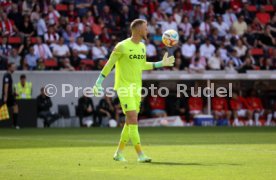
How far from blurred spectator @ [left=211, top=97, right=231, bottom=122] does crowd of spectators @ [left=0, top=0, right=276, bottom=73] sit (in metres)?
1.31

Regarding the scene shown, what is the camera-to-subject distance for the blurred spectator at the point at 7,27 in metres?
30.1

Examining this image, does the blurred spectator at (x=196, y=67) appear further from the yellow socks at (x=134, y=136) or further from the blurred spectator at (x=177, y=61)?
the yellow socks at (x=134, y=136)

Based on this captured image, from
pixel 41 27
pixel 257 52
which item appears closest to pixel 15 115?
pixel 41 27

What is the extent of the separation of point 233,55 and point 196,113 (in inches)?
132

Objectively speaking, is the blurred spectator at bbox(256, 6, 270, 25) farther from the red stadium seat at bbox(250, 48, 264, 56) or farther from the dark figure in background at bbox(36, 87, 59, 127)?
the dark figure in background at bbox(36, 87, 59, 127)

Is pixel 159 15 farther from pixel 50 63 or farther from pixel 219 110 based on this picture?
pixel 50 63

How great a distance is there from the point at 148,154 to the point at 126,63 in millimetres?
2211

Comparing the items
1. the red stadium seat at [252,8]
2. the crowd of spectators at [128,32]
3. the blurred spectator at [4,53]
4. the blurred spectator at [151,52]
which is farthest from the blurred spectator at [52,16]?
the red stadium seat at [252,8]

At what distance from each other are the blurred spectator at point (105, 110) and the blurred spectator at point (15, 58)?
353 centimetres

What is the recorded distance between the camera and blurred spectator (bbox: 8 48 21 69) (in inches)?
1151

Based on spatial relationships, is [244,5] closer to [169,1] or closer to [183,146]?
[169,1]

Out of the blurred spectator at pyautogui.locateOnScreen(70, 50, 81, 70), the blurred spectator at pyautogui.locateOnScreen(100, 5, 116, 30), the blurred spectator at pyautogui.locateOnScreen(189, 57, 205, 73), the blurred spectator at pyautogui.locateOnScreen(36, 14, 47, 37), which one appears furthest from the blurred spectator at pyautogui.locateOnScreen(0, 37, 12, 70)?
the blurred spectator at pyautogui.locateOnScreen(189, 57, 205, 73)

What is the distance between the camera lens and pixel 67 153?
623 inches

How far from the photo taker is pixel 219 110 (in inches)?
1235
